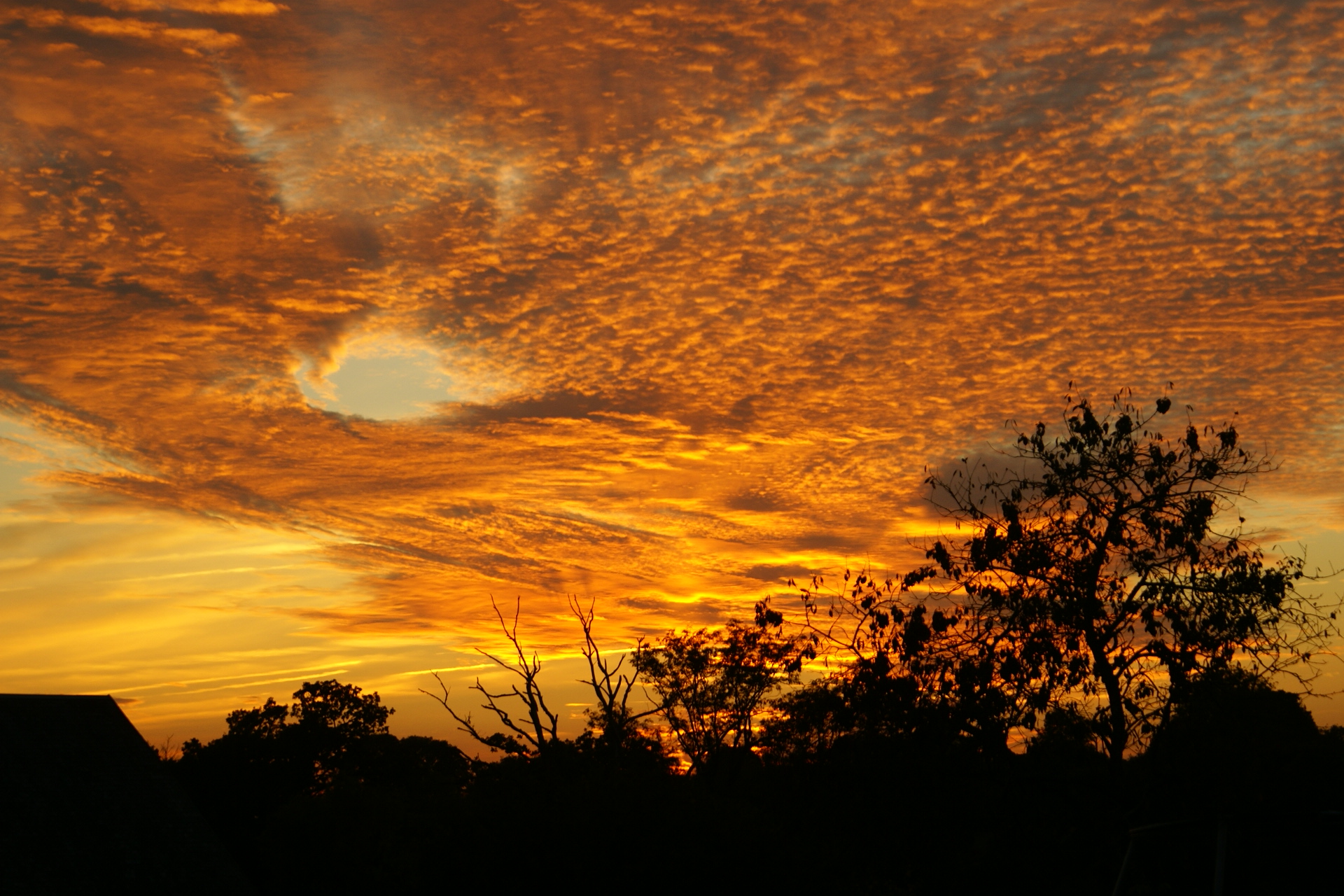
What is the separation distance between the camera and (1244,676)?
869 inches

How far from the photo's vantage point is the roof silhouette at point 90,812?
122ft

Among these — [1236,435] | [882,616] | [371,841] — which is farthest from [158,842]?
[1236,435]

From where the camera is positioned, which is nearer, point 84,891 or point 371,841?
point 84,891

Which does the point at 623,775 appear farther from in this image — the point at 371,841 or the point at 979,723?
the point at 371,841

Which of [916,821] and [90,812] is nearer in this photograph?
[916,821]

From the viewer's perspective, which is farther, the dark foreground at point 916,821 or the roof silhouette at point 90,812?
the roof silhouette at point 90,812

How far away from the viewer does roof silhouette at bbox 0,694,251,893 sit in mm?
37219

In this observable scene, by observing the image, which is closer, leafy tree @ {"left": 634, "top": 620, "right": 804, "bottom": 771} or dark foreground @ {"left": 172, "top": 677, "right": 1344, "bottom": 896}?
dark foreground @ {"left": 172, "top": 677, "right": 1344, "bottom": 896}

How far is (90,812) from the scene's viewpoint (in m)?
39.9

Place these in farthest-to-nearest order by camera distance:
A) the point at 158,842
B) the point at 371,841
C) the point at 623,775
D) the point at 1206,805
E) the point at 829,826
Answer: the point at 371,841
the point at 158,842
the point at 829,826
the point at 623,775
the point at 1206,805

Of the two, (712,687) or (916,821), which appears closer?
(916,821)

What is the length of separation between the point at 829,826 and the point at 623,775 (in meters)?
5.24

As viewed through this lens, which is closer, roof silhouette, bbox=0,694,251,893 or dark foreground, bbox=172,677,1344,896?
dark foreground, bbox=172,677,1344,896

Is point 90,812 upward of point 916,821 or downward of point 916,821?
upward
